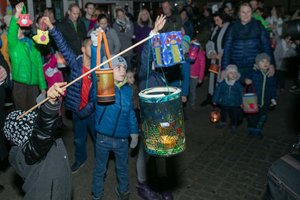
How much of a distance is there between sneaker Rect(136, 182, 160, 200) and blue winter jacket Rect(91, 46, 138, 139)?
99cm

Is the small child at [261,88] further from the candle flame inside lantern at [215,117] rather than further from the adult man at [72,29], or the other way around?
the adult man at [72,29]

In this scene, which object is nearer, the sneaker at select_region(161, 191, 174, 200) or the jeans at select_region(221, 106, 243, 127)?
the sneaker at select_region(161, 191, 174, 200)

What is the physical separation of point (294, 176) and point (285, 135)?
479 cm

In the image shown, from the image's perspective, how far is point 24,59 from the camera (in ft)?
17.6

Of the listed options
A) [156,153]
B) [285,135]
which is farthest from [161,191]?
[285,135]

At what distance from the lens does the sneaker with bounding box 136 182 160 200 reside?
455 cm

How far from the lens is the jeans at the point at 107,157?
4137mm

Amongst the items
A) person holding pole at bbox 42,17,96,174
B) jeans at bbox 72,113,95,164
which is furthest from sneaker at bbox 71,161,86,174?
person holding pole at bbox 42,17,96,174

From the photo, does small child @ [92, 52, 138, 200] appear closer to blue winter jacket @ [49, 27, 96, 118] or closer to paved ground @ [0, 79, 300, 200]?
blue winter jacket @ [49, 27, 96, 118]

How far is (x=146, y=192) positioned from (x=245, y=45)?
346 cm

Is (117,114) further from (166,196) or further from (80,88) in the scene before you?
(166,196)

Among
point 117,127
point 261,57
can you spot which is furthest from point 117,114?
point 261,57

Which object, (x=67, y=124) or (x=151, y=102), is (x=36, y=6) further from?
(x=151, y=102)

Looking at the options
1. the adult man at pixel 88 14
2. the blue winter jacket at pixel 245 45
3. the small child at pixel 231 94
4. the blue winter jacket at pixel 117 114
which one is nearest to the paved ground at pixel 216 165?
the small child at pixel 231 94
